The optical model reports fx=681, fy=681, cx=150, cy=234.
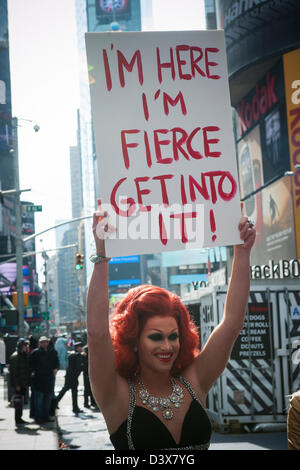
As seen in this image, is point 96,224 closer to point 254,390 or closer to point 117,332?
point 117,332

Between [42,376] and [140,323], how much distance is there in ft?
40.9

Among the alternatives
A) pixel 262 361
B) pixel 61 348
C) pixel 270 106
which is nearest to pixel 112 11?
pixel 270 106

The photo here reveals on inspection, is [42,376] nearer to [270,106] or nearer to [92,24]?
[270,106]

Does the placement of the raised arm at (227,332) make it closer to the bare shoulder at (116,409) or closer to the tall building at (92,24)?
the bare shoulder at (116,409)

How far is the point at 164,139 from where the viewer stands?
3.38m

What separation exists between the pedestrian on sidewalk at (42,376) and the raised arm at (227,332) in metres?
12.1

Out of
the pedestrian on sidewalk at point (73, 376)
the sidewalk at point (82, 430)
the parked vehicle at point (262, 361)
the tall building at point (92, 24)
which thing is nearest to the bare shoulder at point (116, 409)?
the sidewalk at point (82, 430)

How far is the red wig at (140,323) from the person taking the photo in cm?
332

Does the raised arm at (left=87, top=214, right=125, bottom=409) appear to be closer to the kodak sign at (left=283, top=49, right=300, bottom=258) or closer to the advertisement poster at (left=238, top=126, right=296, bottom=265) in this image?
the kodak sign at (left=283, top=49, right=300, bottom=258)

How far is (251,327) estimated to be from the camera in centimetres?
1277

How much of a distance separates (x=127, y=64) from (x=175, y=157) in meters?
0.52

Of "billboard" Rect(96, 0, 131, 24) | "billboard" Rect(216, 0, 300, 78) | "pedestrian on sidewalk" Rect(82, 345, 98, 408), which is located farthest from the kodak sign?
"billboard" Rect(96, 0, 131, 24)

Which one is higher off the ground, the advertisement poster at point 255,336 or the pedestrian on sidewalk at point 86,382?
the advertisement poster at point 255,336
